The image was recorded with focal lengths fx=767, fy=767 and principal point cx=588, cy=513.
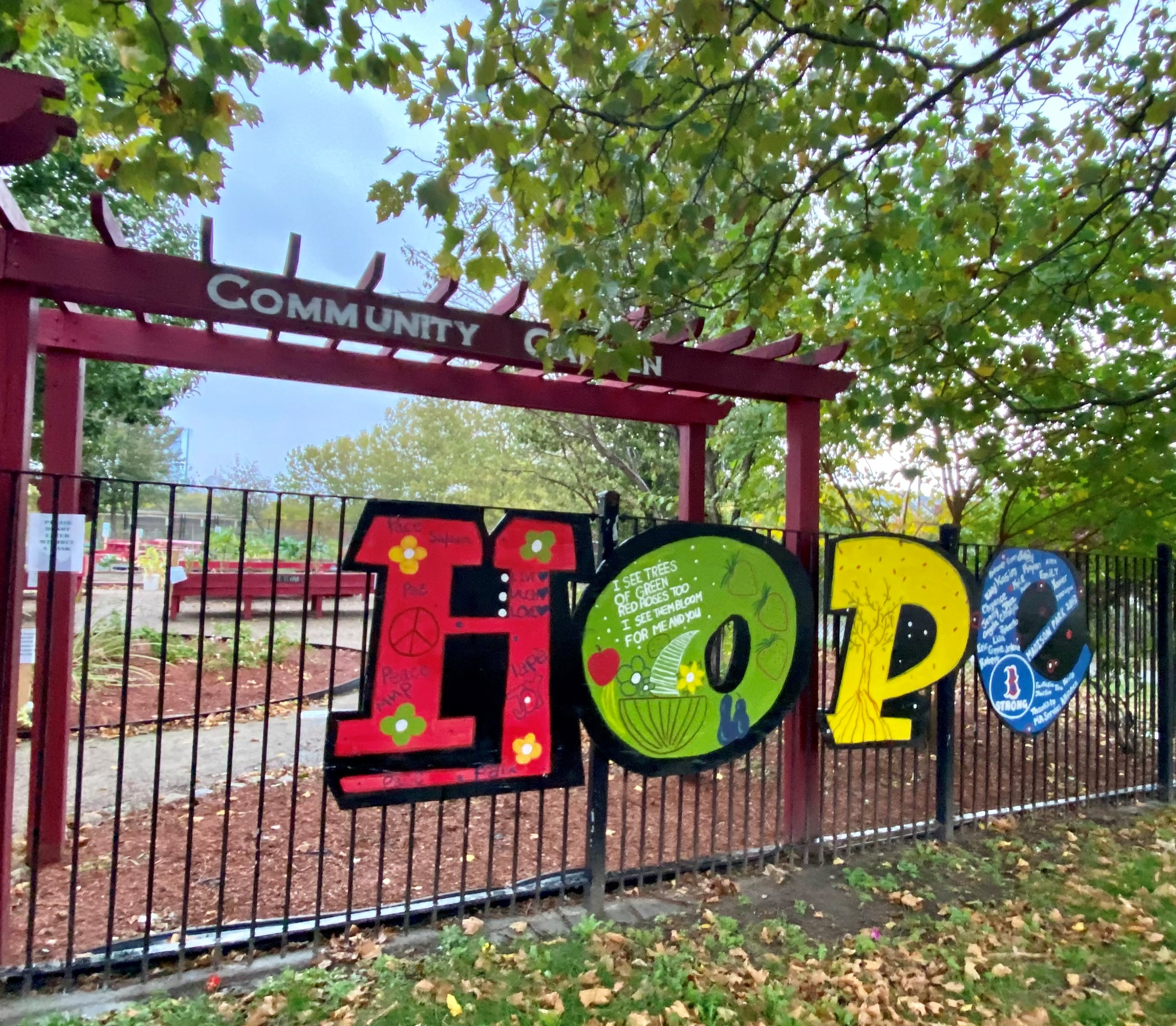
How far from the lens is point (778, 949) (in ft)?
12.4

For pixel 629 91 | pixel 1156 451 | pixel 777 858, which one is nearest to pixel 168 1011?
pixel 777 858

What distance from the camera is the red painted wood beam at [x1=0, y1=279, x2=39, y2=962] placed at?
3.19m

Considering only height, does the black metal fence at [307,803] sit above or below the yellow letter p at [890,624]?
below

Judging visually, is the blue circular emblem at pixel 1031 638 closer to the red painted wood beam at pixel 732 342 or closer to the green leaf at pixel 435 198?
the red painted wood beam at pixel 732 342

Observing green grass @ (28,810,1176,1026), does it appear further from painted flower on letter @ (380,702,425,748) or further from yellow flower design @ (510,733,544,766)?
painted flower on letter @ (380,702,425,748)

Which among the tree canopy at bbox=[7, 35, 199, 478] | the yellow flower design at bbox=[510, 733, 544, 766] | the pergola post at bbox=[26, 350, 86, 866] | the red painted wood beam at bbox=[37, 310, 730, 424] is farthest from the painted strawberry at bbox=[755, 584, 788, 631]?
the tree canopy at bbox=[7, 35, 199, 478]

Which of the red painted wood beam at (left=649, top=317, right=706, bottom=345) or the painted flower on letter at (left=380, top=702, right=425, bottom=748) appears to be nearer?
the painted flower on letter at (left=380, top=702, right=425, bottom=748)

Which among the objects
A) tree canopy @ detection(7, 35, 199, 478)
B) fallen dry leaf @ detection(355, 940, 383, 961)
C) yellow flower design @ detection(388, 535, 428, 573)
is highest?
tree canopy @ detection(7, 35, 199, 478)

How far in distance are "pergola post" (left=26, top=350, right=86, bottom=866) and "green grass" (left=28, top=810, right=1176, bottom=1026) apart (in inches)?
68.5

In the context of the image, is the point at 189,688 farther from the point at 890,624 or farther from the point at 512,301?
the point at 890,624

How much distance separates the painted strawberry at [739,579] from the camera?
455cm

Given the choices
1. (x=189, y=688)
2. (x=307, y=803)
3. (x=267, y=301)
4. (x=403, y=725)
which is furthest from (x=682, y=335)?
(x=189, y=688)

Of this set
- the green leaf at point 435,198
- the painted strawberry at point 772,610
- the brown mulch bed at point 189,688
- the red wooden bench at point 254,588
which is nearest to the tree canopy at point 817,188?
the green leaf at point 435,198

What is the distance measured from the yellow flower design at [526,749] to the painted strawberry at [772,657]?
56.5 inches
